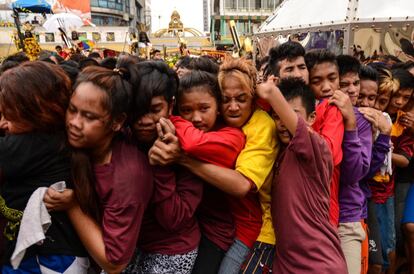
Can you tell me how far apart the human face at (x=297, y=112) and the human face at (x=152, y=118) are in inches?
24.5

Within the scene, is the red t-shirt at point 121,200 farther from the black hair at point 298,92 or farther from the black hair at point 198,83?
the black hair at point 298,92

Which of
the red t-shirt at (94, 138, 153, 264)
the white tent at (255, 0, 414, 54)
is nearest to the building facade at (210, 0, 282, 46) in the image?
the white tent at (255, 0, 414, 54)

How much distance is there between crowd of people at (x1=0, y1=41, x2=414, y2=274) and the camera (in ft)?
5.39

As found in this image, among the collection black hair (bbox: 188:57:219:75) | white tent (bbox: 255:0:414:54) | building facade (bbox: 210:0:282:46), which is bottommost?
black hair (bbox: 188:57:219:75)

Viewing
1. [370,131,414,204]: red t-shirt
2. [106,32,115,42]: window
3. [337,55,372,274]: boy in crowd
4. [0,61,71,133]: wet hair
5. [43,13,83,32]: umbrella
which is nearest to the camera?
[0,61,71,133]: wet hair

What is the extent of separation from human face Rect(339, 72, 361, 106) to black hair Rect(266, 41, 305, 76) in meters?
0.36

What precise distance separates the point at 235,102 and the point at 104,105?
0.73 meters

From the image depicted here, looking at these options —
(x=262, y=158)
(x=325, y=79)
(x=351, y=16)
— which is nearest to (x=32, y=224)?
(x=262, y=158)

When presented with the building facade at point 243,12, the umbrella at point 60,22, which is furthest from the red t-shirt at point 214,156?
the building facade at point 243,12

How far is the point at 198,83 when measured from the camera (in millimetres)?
1985

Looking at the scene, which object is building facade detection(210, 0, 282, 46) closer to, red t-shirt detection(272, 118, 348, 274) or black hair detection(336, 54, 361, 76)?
black hair detection(336, 54, 361, 76)

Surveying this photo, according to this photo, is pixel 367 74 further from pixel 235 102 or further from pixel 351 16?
pixel 351 16

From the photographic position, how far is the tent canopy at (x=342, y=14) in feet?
16.5

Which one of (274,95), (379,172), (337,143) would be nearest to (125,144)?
(274,95)
